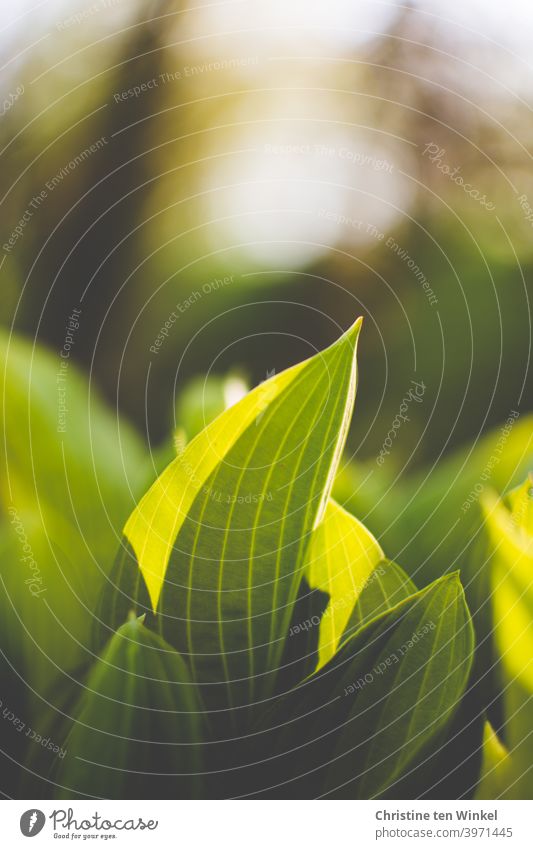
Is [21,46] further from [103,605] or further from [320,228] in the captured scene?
[103,605]

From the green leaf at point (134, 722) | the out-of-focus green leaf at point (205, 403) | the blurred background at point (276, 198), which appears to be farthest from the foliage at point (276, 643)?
the blurred background at point (276, 198)

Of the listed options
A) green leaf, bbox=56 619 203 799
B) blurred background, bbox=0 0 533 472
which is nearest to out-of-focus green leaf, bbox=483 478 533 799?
green leaf, bbox=56 619 203 799

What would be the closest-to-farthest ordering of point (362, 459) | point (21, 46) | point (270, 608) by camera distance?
point (270, 608)
point (21, 46)
point (362, 459)

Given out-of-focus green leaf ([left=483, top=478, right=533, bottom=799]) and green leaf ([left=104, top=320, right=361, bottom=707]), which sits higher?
green leaf ([left=104, top=320, right=361, bottom=707])

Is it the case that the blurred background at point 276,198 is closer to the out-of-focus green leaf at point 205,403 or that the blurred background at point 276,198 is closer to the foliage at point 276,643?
the out-of-focus green leaf at point 205,403

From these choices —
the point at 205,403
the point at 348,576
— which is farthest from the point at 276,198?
the point at 348,576
